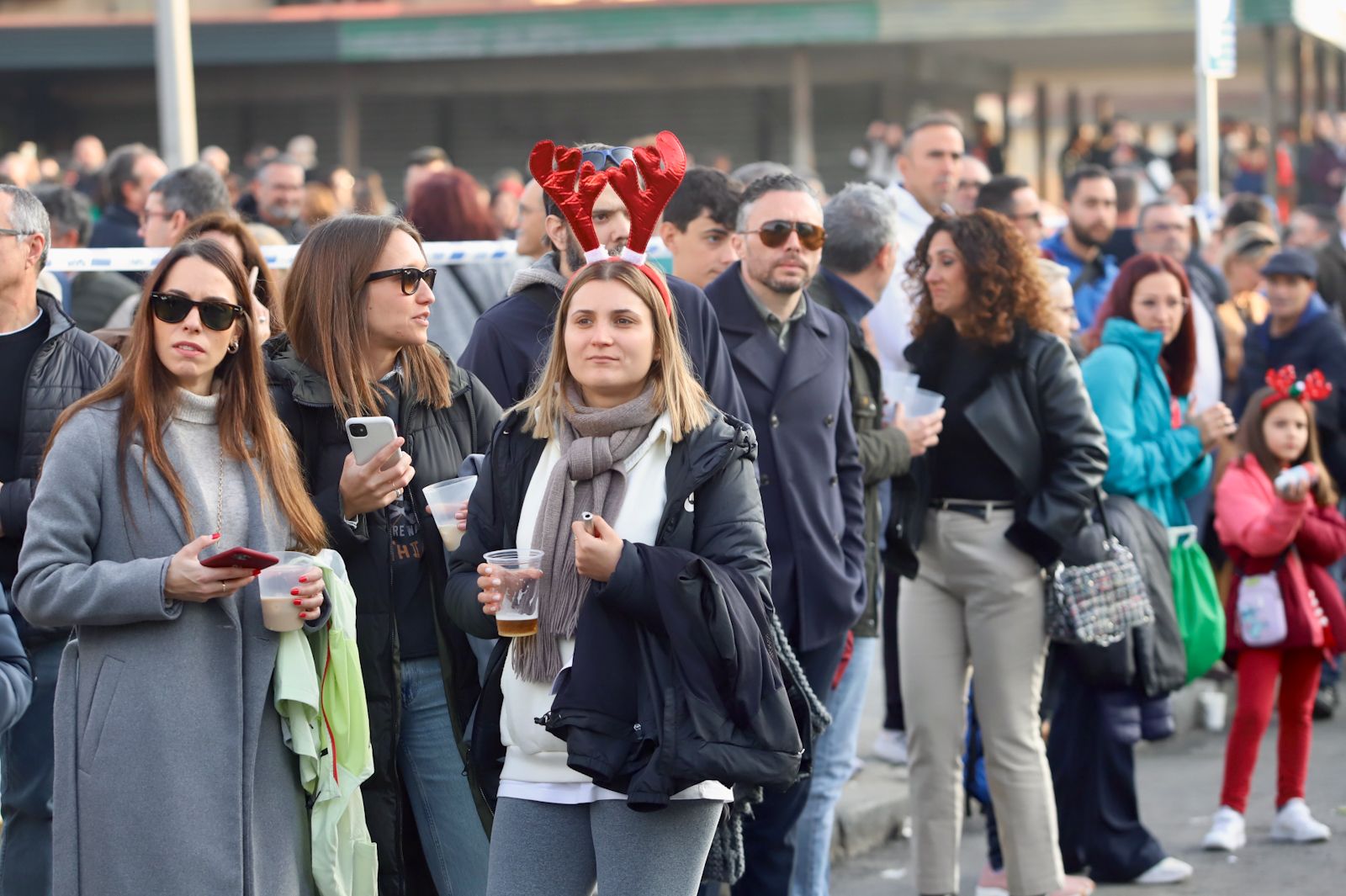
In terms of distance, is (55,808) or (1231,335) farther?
(1231,335)

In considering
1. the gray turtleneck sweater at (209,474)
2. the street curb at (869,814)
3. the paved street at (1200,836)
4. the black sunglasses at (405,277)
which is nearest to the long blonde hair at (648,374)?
the black sunglasses at (405,277)

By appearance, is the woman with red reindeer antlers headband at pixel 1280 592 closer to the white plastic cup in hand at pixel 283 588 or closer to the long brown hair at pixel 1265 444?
the long brown hair at pixel 1265 444

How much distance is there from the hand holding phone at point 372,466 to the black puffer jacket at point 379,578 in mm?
66

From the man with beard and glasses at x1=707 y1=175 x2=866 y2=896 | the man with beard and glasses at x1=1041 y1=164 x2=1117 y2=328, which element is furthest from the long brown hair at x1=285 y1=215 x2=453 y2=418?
the man with beard and glasses at x1=1041 y1=164 x2=1117 y2=328

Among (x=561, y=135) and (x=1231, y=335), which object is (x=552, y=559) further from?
(x=561, y=135)

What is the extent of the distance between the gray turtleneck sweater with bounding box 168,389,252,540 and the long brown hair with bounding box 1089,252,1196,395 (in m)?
3.95

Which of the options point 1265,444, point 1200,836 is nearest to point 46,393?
point 1200,836

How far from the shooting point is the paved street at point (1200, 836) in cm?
656

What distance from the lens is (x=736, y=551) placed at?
12.6 feet

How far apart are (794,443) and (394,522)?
4.72 ft

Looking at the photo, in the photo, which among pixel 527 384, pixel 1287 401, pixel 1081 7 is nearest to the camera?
pixel 527 384

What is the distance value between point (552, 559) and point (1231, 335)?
22.9 ft

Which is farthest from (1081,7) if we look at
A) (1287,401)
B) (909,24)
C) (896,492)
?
(896,492)

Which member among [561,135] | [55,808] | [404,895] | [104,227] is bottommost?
[404,895]
